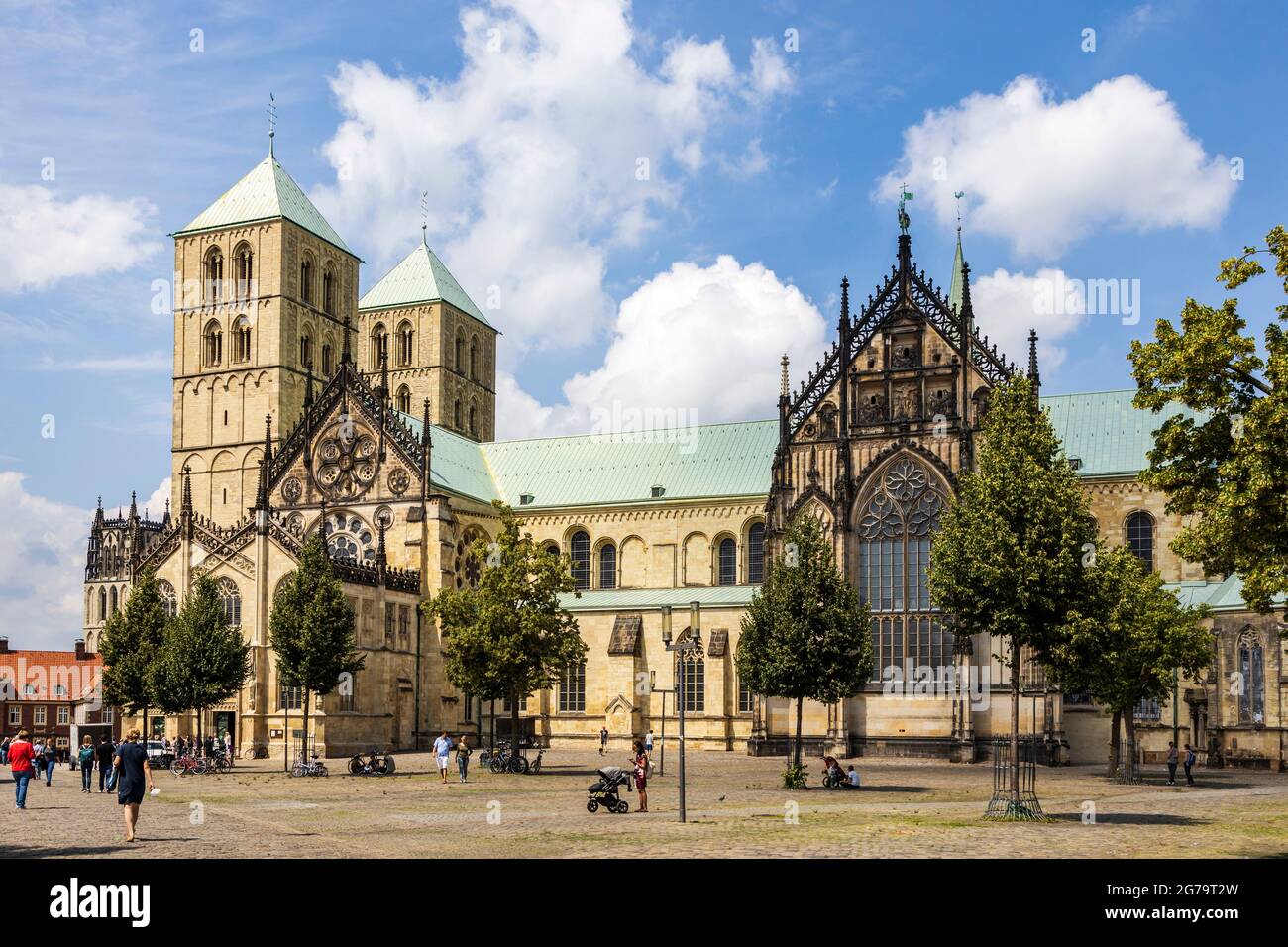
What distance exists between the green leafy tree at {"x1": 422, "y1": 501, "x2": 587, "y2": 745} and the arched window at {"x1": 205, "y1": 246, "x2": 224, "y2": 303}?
46.1 meters

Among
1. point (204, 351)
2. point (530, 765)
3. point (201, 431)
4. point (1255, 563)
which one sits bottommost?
point (530, 765)

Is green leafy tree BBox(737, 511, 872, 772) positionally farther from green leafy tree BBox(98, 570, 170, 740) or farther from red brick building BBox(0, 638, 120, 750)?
red brick building BBox(0, 638, 120, 750)

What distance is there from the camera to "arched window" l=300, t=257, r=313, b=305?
95.0 meters

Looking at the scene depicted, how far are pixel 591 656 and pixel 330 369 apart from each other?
1313 inches

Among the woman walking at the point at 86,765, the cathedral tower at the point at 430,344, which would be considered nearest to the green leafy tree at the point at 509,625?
the woman walking at the point at 86,765

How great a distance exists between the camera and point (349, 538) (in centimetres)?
7719

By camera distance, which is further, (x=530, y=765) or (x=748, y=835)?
(x=530, y=765)

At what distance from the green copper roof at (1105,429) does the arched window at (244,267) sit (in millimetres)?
53510

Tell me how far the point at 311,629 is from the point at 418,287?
→ 2360 inches

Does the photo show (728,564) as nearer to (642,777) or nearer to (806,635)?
(806,635)

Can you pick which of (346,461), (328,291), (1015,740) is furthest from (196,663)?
(328,291)
